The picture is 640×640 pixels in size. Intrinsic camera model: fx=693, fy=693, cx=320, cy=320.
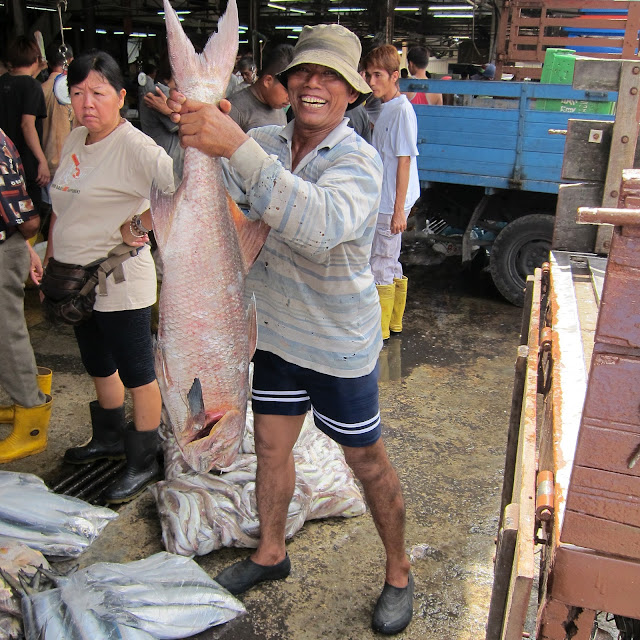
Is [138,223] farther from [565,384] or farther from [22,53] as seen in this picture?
[22,53]

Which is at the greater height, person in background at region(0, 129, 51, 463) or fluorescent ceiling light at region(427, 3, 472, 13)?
fluorescent ceiling light at region(427, 3, 472, 13)

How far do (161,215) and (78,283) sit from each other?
132 centimetres

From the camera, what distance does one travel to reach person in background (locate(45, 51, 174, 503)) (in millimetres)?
2926

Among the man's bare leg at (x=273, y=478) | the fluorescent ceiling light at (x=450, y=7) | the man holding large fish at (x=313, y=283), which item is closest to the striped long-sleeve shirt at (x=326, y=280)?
the man holding large fish at (x=313, y=283)

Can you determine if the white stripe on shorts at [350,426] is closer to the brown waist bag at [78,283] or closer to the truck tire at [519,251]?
→ the brown waist bag at [78,283]

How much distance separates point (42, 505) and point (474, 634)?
1785mm

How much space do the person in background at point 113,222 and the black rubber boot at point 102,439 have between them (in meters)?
0.23

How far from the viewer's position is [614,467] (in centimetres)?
116

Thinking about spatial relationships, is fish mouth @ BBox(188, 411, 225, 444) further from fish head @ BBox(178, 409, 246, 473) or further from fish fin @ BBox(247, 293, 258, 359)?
fish fin @ BBox(247, 293, 258, 359)

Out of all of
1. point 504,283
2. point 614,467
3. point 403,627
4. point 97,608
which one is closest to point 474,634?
point 403,627

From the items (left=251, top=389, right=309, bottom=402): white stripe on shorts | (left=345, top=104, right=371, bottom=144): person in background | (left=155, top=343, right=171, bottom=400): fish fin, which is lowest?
(left=251, top=389, right=309, bottom=402): white stripe on shorts

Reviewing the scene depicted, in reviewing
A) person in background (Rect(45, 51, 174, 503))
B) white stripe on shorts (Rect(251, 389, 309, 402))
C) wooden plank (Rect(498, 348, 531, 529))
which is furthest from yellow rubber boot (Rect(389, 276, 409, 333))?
white stripe on shorts (Rect(251, 389, 309, 402))

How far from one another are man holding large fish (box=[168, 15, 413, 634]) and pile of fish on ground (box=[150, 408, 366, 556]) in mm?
208

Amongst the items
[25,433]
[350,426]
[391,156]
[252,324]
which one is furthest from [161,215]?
[391,156]
